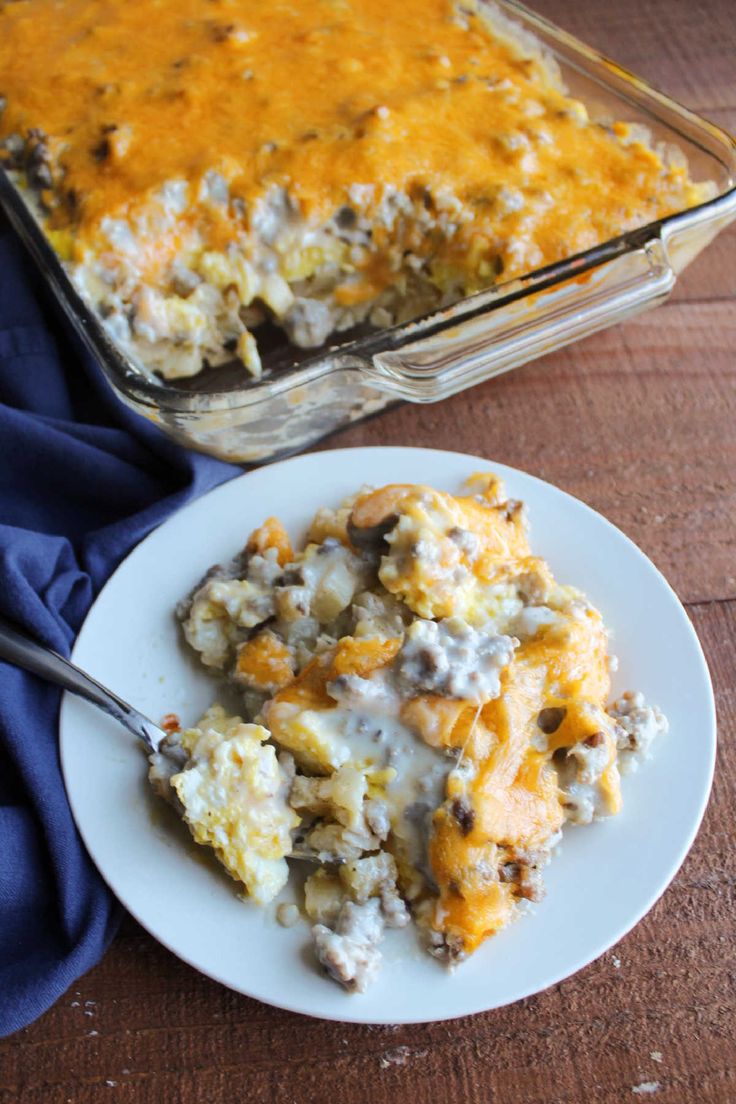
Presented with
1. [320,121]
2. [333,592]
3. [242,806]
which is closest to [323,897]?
[242,806]

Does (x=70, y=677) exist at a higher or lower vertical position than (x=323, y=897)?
higher

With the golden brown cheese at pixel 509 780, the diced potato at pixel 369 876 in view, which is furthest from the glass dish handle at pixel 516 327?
the diced potato at pixel 369 876

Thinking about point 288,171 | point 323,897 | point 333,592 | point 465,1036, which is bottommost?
point 465,1036

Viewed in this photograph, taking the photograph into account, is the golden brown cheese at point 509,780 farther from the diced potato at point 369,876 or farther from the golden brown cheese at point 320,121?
the golden brown cheese at point 320,121

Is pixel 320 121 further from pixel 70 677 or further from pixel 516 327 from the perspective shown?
pixel 70 677

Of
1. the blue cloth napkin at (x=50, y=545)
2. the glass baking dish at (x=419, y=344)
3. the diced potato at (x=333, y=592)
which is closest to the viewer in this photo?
the blue cloth napkin at (x=50, y=545)

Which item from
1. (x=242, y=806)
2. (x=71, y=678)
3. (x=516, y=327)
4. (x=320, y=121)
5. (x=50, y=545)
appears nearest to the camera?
(x=242, y=806)

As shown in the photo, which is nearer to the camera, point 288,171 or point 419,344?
point 419,344
